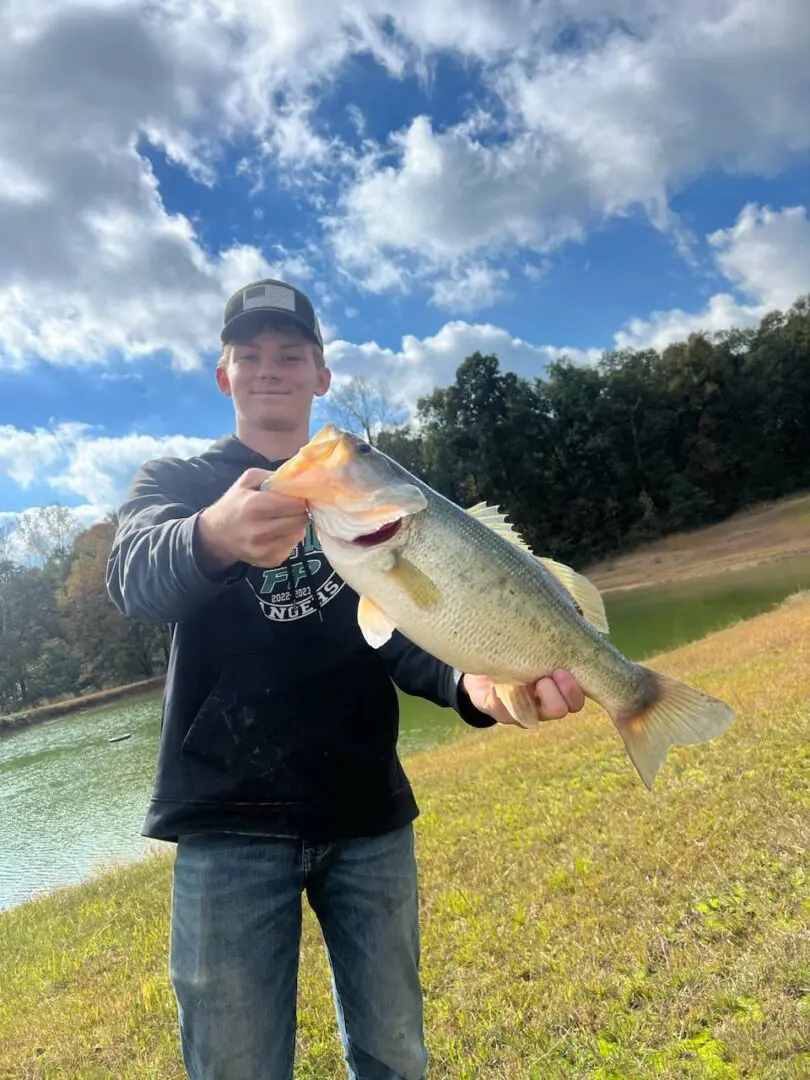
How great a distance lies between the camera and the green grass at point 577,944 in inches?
123

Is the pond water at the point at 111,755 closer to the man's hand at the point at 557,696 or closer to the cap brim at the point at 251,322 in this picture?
the cap brim at the point at 251,322

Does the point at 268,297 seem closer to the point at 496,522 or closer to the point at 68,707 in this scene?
the point at 496,522

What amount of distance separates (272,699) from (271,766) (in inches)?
8.0

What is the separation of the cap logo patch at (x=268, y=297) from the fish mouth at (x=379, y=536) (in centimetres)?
113

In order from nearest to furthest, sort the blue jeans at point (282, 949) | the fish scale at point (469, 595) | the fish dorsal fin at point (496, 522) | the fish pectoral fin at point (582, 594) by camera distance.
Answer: the fish scale at point (469, 595) < the blue jeans at point (282, 949) < the fish dorsal fin at point (496, 522) < the fish pectoral fin at point (582, 594)

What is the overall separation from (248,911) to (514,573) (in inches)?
50.0

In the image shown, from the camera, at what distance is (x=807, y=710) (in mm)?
6754

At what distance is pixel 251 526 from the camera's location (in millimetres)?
1685

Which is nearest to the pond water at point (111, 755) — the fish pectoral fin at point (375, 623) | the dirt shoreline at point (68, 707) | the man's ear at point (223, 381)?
the dirt shoreline at point (68, 707)

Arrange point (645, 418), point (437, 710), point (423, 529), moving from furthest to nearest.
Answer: point (645, 418)
point (437, 710)
point (423, 529)

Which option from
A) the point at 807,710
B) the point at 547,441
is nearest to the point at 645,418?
the point at 547,441

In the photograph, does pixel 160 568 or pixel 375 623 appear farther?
pixel 375 623

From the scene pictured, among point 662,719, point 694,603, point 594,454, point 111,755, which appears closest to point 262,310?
point 662,719

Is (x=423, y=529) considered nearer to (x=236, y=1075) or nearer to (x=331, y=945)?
(x=331, y=945)
